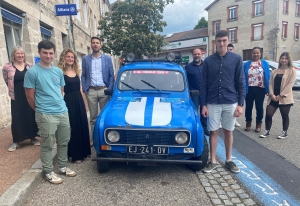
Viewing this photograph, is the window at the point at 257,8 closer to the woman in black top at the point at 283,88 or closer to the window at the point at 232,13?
the window at the point at 232,13

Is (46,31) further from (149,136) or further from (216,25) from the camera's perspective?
(216,25)

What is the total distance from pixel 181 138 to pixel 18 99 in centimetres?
314

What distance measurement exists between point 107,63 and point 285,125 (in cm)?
409

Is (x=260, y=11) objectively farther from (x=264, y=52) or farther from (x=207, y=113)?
(x=207, y=113)

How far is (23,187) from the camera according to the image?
3.02 m

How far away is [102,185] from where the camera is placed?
10.9 feet

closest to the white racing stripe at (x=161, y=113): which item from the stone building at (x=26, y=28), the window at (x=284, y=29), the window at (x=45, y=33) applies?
the stone building at (x=26, y=28)

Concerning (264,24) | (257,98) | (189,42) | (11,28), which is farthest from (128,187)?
(189,42)

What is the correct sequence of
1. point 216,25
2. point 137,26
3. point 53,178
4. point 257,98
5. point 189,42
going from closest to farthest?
point 53,178, point 257,98, point 137,26, point 216,25, point 189,42

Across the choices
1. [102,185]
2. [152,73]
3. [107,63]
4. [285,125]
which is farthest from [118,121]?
[285,125]

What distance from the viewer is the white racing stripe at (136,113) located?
326 cm

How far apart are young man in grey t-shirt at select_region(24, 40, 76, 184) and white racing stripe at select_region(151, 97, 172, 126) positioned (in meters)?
1.31

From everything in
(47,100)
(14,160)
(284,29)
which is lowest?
(14,160)

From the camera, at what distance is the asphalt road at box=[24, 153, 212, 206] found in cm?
292
